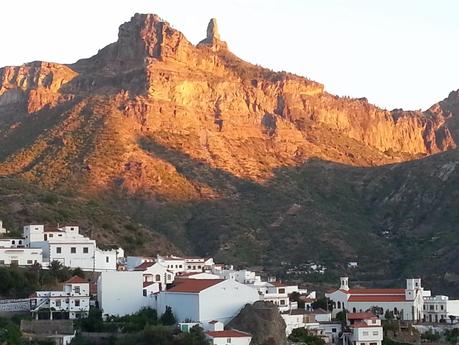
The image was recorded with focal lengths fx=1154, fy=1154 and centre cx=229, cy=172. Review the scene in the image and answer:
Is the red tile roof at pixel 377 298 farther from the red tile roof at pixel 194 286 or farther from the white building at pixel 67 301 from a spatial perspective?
the white building at pixel 67 301

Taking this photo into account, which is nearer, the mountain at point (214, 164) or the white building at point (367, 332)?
the white building at point (367, 332)

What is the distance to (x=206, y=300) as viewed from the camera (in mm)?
60781

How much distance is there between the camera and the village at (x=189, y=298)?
6112 cm

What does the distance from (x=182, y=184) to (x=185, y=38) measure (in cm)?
3467

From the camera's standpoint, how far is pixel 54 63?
153 meters

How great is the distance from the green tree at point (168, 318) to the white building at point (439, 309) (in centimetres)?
2239

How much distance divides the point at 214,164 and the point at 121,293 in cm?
7132

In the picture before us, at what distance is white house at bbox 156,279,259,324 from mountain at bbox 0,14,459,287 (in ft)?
92.2

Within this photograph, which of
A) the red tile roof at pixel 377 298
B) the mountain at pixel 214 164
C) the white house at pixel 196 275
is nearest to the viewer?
the white house at pixel 196 275

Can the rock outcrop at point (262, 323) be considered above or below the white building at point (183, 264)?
below

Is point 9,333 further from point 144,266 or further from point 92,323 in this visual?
point 144,266

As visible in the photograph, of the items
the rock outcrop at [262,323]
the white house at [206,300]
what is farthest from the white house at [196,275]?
the rock outcrop at [262,323]

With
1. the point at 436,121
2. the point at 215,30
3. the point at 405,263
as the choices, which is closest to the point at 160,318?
the point at 405,263

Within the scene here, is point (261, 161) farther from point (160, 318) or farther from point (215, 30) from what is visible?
point (160, 318)
